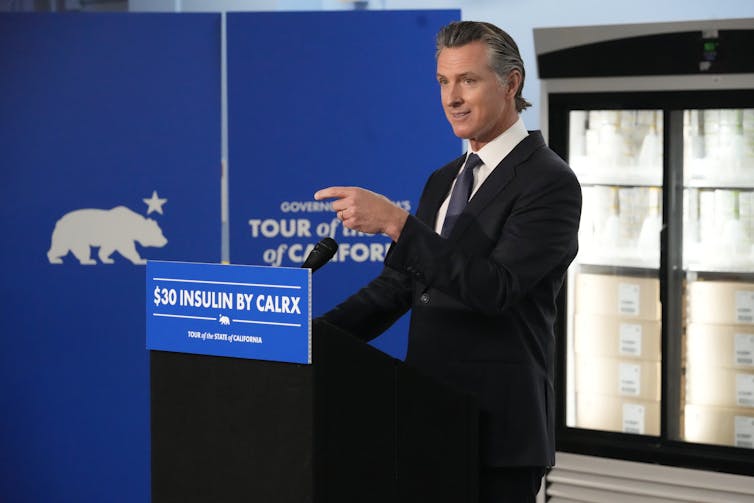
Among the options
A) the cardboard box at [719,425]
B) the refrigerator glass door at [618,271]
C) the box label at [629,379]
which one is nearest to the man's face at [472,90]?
the refrigerator glass door at [618,271]

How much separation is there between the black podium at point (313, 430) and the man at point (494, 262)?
119mm

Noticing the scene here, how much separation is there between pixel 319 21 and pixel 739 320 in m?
2.04

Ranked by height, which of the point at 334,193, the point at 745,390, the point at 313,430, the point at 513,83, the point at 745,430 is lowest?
the point at 745,430

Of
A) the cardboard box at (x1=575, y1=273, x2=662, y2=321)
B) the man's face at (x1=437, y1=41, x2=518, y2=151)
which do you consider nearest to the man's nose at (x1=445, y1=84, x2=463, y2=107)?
the man's face at (x1=437, y1=41, x2=518, y2=151)

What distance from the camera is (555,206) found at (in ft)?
5.69

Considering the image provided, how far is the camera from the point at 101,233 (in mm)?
3604

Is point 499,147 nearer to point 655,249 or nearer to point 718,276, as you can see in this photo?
point 655,249

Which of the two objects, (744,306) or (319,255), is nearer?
(319,255)

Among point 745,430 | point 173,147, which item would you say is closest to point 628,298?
point 745,430

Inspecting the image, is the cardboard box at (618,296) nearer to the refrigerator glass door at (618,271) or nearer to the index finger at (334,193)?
the refrigerator glass door at (618,271)

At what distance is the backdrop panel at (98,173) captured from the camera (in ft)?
11.8

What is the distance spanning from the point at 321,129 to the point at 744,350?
192 centimetres

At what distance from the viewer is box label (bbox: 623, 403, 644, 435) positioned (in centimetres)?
408

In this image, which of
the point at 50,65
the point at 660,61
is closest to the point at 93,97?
the point at 50,65
